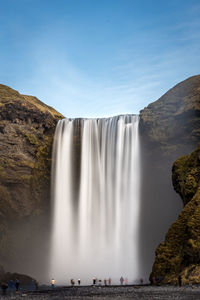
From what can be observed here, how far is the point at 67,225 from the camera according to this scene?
51344mm

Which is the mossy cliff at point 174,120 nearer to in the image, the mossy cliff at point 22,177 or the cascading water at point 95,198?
the cascading water at point 95,198

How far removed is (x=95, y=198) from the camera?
167ft

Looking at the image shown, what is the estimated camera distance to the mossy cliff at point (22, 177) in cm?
4916

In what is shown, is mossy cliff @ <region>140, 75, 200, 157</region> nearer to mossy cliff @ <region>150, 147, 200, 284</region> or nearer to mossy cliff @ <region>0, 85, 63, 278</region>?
mossy cliff @ <region>0, 85, 63, 278</region>

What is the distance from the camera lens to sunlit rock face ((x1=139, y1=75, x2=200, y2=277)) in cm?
4716

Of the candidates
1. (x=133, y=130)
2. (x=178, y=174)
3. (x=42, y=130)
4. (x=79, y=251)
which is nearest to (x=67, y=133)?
(x=42, y=130)

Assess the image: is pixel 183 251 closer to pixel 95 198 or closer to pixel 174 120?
pixel 174 120

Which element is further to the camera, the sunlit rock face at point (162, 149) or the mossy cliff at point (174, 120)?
the sunlit rock face at point (162, 149)

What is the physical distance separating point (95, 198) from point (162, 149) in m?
11.8

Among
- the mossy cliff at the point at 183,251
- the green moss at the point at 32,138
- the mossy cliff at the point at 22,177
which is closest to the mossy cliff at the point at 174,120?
the mossy cliff at the point at 22,177

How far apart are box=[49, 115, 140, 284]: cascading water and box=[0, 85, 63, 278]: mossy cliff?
1.85 meters

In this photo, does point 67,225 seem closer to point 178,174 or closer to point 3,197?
point 3,197

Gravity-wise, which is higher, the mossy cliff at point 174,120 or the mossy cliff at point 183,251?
the mossy cliff at point 174,120

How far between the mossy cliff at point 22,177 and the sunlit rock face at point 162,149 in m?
14.6
